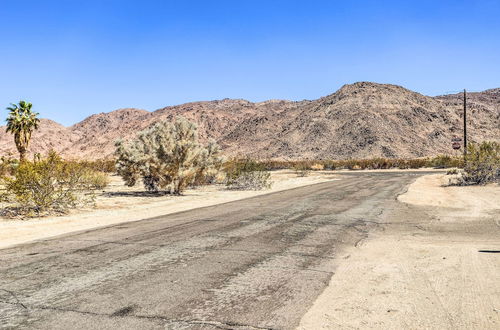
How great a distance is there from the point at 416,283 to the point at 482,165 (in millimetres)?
23155

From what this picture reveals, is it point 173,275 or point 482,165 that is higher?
point 482,165

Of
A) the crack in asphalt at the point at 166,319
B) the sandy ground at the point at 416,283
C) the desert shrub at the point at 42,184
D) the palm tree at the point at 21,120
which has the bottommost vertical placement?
the sandy ground at the point at 416,283

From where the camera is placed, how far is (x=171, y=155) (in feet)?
71.5

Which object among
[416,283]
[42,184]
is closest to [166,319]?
[416,283]

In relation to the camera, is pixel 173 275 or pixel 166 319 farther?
pixel 173 275

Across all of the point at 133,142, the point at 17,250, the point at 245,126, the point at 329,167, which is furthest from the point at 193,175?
the point at 245,126

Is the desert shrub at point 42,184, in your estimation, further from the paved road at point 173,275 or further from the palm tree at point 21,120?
the palm tree at point 21,120

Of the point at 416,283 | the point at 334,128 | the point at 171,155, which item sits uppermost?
the point at 334,128

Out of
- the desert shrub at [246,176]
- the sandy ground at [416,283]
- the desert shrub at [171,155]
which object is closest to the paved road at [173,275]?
the sandy ground at [416,283]

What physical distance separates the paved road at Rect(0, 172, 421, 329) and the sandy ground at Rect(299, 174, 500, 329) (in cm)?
32

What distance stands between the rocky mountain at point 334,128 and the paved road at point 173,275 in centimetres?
8461

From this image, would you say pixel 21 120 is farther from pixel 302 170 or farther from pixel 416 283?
pixel 416 283

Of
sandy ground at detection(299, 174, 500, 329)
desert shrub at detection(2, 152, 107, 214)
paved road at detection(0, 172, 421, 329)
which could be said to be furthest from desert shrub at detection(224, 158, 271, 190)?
sandy ground at detection(299, 174, 500, 329)

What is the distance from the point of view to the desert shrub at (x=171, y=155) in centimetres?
2189
